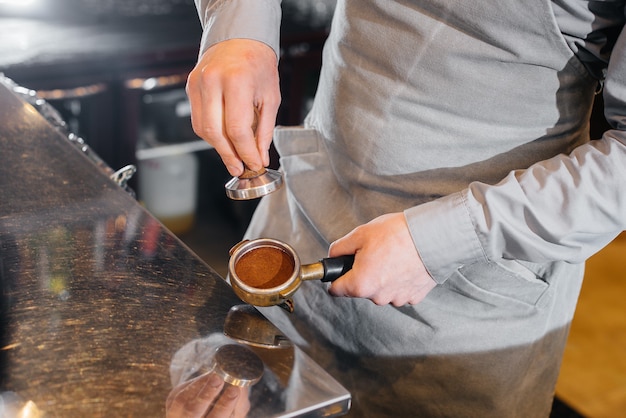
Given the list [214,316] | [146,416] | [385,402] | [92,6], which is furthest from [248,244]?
[92,6]

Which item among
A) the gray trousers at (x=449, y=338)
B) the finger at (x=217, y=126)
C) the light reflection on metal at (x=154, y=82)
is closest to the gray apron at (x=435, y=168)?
the gray trousers at (x=449, y=338)

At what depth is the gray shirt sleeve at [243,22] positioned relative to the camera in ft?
3.18

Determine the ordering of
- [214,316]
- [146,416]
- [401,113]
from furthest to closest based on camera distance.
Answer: [401,113] → [214,316] → [146,416]

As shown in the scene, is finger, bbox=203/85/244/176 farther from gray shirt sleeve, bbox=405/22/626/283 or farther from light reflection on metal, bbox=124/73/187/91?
light reflection on metal, bbox=124/73/187/91

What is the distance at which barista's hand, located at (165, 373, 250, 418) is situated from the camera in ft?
2.10

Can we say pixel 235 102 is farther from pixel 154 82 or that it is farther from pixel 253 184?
pixel 154 82

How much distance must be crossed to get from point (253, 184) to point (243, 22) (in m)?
0.24

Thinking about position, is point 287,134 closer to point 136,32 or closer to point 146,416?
point 146,416

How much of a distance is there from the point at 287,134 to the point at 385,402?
45 centimetres

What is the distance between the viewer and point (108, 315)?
756 millimetres

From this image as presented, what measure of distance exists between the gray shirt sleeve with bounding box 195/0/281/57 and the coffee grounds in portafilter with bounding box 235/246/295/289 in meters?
0.31

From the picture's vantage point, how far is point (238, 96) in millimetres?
867

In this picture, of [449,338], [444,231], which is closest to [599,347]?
[449,338]

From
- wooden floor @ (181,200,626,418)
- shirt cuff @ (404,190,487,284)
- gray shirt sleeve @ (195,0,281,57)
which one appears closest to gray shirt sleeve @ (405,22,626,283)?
shirt cuff @ (404,190,487,284)
